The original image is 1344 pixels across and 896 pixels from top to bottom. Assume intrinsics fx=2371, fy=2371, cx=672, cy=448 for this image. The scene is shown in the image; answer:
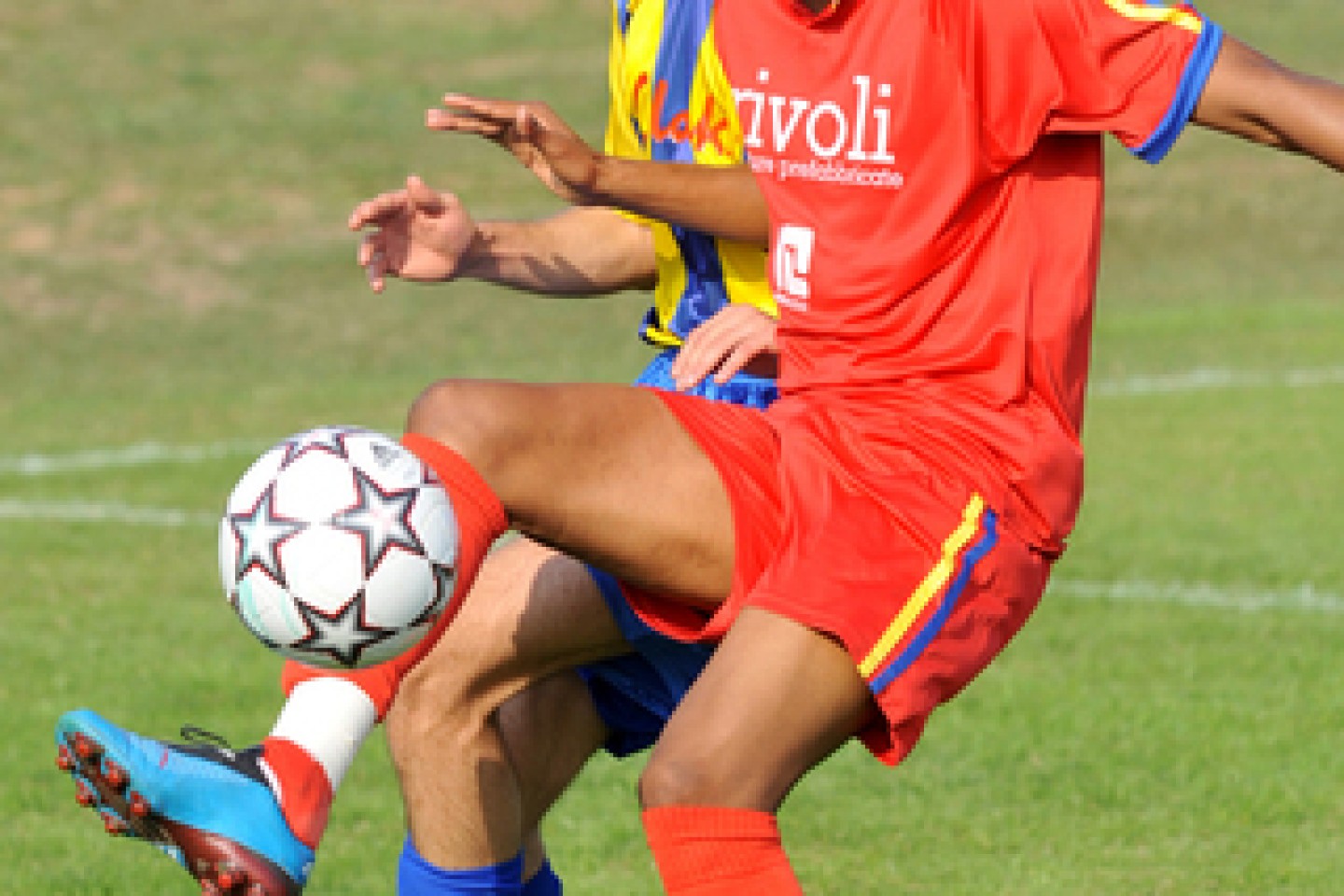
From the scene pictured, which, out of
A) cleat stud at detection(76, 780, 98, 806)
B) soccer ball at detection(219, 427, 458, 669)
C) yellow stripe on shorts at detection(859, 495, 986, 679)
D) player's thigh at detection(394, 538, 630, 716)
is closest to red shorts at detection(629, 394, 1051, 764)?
yellow stripe on shorts at detection(859, 495, 986, 679)

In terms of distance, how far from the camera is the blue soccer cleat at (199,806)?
13.1 ft

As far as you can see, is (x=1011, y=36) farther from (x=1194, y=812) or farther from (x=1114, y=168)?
(x=1114, y=168)

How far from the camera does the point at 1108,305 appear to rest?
53.4 feet

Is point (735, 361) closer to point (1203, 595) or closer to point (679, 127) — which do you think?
point (679, 127)

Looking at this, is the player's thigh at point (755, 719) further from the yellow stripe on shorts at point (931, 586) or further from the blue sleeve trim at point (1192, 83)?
the blue sleeve trim at point (1192, 83)

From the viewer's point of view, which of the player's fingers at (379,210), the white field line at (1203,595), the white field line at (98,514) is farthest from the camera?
the white field line at (98,514)

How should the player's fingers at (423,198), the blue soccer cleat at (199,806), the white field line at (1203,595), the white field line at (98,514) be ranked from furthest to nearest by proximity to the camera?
the white field line at (98,514)
the white field line at (1203,595)
the player's fingers at (423,198)
the blue soccer cleat at (199,806)

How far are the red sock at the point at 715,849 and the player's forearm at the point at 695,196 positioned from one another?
1311 mm

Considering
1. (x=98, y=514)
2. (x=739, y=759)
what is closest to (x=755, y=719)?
(x=739, y=759)

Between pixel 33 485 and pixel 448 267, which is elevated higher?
pixel 448 267

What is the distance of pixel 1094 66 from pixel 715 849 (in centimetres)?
161

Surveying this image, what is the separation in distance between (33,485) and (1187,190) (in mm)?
11720

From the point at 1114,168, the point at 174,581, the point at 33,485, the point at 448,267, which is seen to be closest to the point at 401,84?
the point at 1114,168

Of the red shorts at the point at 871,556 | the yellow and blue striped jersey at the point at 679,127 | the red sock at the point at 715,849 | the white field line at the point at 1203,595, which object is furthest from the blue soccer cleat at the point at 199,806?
the white field line at the point at 1203,595
